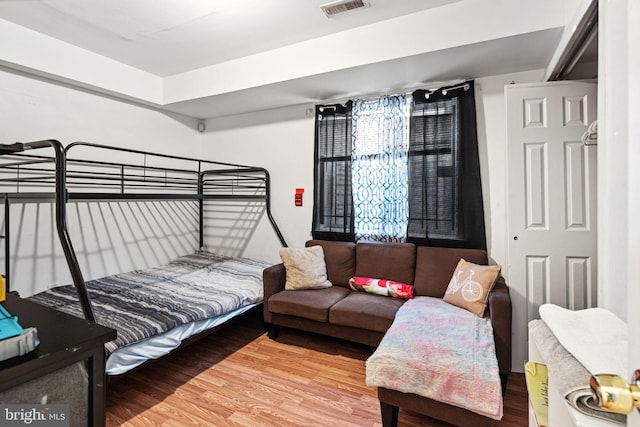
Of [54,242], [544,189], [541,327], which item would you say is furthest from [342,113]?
[54,242]

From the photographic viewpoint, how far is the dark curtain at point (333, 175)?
3275mm

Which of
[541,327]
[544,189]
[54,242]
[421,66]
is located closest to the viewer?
[541,327]

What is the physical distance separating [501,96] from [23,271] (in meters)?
4.48

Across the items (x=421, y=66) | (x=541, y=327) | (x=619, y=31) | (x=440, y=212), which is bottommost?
(x=541, y=327)

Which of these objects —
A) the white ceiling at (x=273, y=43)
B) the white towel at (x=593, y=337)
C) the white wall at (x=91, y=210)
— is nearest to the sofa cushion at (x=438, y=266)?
the white ceiling at (x=273, y=43)

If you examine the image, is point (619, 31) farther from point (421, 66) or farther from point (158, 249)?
point (158, 249)

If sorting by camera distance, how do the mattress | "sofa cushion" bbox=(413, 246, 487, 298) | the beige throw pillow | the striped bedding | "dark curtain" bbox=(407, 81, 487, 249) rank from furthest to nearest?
→ the beige throw pillow, "dark curtain" bbox=(407, 81, 487, 249), "sofa cushion" bbox=(413, 246, 487, 298), the striped bedding, the mattress

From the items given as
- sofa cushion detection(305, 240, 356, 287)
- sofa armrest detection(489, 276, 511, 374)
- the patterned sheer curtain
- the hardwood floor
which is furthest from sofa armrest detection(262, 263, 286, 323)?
sofa armrest detection(489, 276, 511, 374)

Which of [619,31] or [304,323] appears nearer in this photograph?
[619,31]

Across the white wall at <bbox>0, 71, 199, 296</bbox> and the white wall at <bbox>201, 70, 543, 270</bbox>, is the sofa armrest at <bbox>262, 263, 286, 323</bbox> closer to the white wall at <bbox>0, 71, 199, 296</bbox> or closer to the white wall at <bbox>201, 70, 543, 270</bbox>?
the white wall at <bbox>201, 70, 543, 270</bbox>

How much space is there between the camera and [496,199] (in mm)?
2779

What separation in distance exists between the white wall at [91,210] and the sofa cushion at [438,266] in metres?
3.07

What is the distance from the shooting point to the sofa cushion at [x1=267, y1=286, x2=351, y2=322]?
2.52 meters

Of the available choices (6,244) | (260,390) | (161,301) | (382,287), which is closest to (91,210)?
(6,244)
